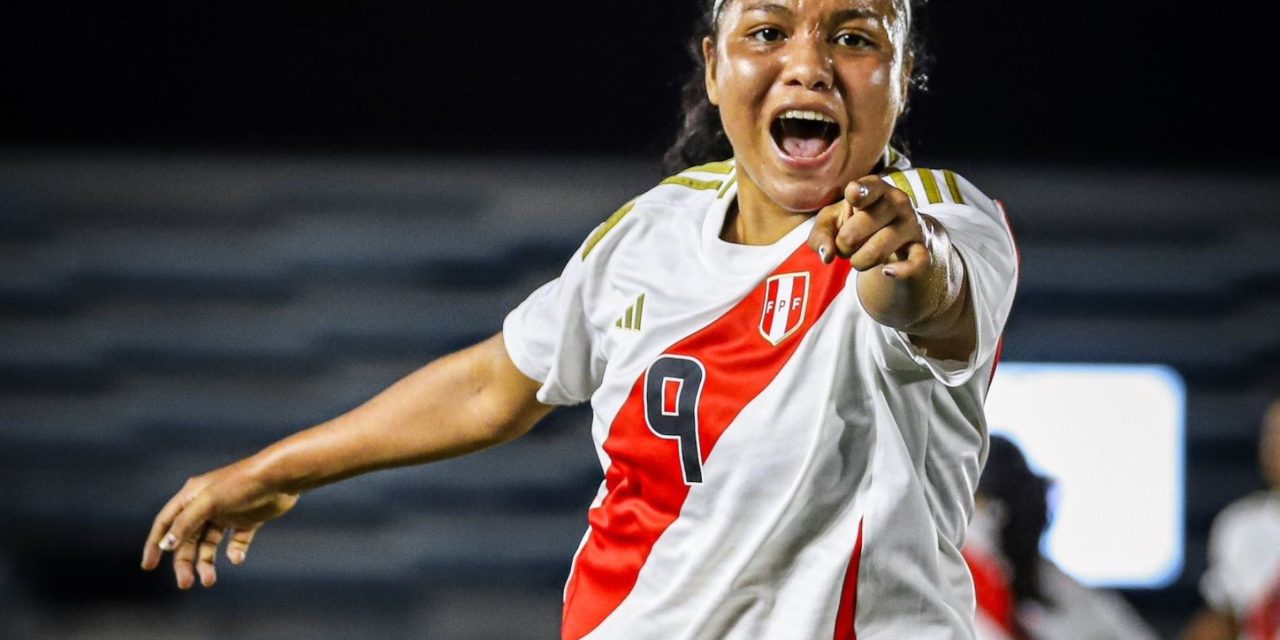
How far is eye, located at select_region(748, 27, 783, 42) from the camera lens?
67.7 inches

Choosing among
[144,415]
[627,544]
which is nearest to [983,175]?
[144,415]

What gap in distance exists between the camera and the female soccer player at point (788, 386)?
1599 mm

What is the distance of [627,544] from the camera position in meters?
1.80

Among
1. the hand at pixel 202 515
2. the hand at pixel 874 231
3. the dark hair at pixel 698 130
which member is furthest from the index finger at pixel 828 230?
the hand at pixel 202 515

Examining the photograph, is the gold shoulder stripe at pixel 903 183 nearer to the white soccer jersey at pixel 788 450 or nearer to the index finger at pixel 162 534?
the white soccer jersey at pixel 788 450

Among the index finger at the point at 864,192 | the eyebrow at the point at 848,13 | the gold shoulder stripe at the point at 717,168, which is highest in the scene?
the eyebrow at the point at 848,13

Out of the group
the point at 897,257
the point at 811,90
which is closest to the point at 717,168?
the point at 811,90

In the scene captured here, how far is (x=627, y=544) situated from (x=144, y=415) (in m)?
3.00

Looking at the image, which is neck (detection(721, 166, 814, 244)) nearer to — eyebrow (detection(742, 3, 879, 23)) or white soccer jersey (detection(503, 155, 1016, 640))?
white soccer jersey (detection(503, 155, 1016, 640))

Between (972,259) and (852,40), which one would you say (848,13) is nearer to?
(852,40)

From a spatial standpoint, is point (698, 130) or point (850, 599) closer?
point (850, 599)

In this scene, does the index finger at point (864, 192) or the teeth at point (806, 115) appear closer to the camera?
the index finger at point (864, 192)

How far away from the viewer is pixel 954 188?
1.59 m

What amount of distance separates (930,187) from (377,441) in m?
0.91
